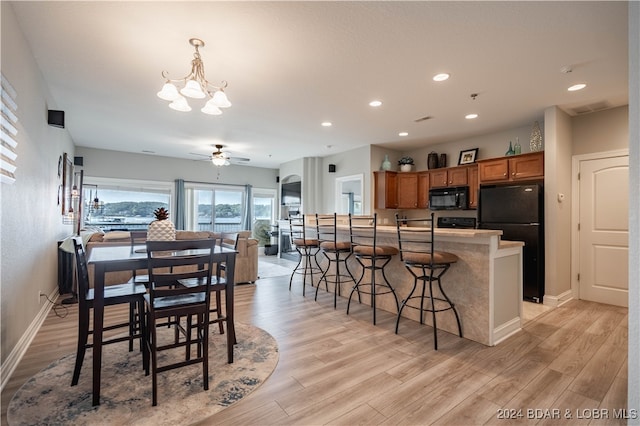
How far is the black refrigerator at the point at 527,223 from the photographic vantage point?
4203 millimetres

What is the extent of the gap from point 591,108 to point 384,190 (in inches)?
133

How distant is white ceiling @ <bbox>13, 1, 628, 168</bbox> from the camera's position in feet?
7.13

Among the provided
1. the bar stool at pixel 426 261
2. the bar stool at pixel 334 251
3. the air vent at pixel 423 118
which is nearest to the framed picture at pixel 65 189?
the bar stool at pixel 334 251

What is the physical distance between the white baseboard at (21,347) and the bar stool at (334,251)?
2.89 m

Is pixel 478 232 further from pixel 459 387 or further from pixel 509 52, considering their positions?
pixel 509 52

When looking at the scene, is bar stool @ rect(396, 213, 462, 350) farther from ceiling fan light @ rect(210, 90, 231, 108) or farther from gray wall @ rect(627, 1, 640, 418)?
ceiling fan light @ rect(210, 90, 231, 108)

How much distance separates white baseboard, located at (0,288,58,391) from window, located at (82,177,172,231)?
14.3 feet

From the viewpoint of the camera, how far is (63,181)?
15.0ft

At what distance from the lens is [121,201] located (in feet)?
24.3

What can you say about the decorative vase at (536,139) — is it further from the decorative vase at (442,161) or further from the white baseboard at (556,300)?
the white baseboard at (556,300)

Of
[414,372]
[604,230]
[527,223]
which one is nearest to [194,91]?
[414,372]

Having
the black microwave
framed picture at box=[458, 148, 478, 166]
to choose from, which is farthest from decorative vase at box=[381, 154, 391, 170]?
framed picture at box=[458, 148, 478, 166]

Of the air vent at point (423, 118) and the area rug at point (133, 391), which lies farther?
the air vent at point (423, 118)

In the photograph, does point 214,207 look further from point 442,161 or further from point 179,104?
point 179,104
